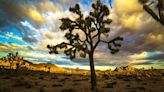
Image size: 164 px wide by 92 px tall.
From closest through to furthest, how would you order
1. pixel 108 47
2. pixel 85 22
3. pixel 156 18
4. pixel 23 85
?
pixel 156 18
pixel 85 22
pixel 108 47
pixel 23 85

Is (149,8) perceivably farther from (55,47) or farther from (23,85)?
(23,85)

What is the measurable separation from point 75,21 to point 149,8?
1103 cm

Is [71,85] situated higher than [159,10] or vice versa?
[159,10]

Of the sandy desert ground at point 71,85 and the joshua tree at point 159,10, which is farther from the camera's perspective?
the sandy desert ground at point 71,85

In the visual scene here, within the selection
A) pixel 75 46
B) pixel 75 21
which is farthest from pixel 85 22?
pixel 75 46

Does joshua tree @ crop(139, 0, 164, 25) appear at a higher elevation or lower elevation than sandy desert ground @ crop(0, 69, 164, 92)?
higher

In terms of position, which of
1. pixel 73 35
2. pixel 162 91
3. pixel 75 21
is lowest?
pixel 162 91

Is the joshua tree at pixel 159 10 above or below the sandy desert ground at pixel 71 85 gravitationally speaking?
above

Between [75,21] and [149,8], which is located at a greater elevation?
[75,21]

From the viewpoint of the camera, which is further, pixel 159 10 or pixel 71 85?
pixel 71 85

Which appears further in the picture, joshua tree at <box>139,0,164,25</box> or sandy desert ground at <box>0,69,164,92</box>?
sandy desert ground at <box>0,69,164,92</box>

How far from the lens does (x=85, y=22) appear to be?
2144 cm

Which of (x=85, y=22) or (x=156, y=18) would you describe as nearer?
(x=156, y=18)

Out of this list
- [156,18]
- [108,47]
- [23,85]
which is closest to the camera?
[156,18]
